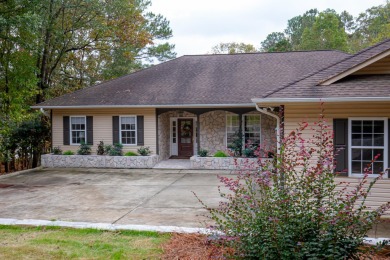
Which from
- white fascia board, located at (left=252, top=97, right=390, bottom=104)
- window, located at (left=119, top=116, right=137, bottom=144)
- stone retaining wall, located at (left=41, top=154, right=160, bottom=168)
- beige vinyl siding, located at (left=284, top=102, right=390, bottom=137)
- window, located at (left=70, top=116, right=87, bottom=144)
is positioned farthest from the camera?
window, located at (left=70, top=116, right=87, bottom=144)

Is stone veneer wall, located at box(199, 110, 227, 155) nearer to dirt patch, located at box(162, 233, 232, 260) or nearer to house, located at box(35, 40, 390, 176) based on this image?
house, located at box(35, 40, 390, 176)

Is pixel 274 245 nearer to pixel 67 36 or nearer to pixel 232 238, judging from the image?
pixel 232 238

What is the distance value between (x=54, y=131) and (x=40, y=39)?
14.2 ft

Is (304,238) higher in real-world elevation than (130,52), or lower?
lower

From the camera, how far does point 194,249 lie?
17.3 feet

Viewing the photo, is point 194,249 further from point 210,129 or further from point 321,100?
point 210,129

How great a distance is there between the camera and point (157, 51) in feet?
82.0

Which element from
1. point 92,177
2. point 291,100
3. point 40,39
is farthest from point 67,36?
point 291,100

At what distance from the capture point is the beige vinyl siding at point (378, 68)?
7.93m

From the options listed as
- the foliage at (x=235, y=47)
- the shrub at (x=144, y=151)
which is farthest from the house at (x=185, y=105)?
the foliage at (x=235, y=47)

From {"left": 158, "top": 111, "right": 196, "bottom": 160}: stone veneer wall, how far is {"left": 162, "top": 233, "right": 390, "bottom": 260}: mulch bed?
10419 millimetres

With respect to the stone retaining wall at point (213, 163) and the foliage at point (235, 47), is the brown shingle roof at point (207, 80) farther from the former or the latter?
the foliage at point (235, 47)

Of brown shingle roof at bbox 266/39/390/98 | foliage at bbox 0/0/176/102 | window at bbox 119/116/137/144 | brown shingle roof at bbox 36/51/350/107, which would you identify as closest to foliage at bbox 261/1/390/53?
brown shingle roof at bbox 36/51/350/107

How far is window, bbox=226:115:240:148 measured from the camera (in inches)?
635
